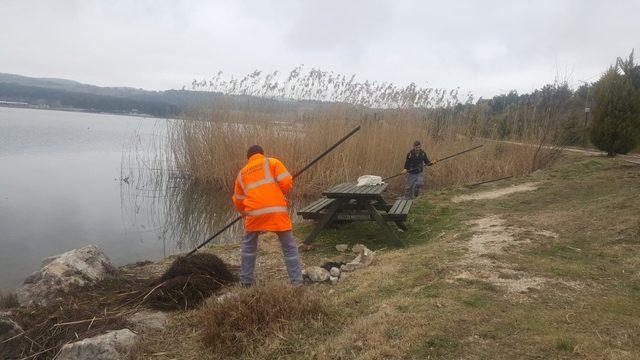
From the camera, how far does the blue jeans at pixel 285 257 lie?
16.8 feet

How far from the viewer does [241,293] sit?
395cm

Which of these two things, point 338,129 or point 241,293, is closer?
point 241,293

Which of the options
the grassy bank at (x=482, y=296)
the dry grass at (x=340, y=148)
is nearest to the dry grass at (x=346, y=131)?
the dry grass at (x=340, y=148)

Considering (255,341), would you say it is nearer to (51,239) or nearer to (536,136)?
(51,239)

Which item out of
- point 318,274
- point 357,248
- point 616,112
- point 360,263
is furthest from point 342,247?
point 616,112

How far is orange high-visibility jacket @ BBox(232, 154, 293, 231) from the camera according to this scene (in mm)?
4977

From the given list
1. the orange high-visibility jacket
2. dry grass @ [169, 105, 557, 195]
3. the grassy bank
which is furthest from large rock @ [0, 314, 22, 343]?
dry grass @ [169, 105, 557, 195]

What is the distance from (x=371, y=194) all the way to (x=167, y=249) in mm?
4367

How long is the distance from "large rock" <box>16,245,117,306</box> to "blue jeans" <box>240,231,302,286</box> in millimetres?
1994

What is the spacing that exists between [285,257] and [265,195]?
71 centimetres

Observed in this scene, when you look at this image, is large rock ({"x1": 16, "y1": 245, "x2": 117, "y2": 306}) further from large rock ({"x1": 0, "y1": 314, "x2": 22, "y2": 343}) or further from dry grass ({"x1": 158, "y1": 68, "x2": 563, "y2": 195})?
dry grass ({"x1": 158, "y1": 68, "x2": 563, "y2": 195})

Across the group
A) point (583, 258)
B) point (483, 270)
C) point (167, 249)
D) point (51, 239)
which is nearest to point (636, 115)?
point (583, 258)

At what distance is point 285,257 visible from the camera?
17.0 feet

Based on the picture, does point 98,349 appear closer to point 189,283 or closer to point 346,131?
point 189,283
